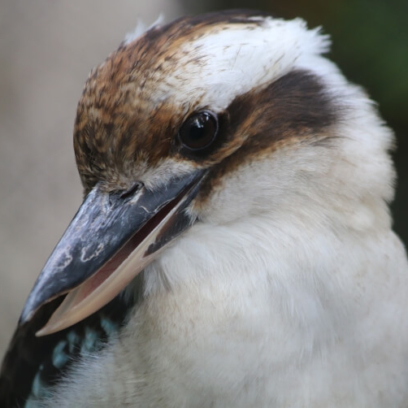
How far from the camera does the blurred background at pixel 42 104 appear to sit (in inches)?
188

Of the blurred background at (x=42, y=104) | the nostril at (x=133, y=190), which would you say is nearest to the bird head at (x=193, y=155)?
the nostril at (x=133, y=190)

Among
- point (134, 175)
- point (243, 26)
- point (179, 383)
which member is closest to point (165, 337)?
point (179, 383)

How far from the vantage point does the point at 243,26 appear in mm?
1904

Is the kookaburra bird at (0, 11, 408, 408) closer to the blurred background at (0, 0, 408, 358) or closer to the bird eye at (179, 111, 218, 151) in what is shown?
the bird eye at (179, 111, 218, 151)

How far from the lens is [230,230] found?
1.85 m

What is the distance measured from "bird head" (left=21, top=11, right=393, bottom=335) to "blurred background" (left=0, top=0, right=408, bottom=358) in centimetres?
283

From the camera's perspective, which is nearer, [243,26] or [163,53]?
[163,53]

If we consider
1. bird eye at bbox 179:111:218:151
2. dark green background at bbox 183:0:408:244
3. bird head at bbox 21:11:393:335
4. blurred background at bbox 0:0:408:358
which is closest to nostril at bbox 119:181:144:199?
bird head at bbox 21:11:393:335

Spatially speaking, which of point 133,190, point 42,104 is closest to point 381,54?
point 42,104

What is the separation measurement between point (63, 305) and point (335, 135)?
0.81 m

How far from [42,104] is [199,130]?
3380mm

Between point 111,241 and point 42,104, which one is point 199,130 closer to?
point 111,241

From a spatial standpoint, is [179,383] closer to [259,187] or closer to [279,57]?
[259,187]

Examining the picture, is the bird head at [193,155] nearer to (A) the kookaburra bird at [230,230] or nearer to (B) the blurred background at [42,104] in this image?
(A) the kookaburra bird at [230,230]
